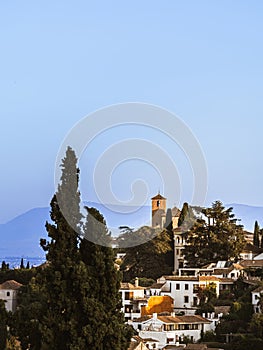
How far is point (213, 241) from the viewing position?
1368 inches

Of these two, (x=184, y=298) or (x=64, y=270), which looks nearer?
(x=64, y=270)

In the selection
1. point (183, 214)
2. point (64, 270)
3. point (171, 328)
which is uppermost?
point (183, 214)

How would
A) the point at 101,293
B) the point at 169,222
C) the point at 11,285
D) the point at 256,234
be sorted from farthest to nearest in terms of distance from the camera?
the point at 256,234, the point at 169,222, the point at 11,285, the point at 101,293

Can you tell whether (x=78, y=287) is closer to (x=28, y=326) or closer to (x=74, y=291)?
(x=74, y=291)

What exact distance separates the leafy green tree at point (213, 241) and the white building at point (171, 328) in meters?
7.75

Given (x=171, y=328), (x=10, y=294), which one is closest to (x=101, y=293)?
(x=171, y=328)

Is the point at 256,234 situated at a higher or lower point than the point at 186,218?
lower

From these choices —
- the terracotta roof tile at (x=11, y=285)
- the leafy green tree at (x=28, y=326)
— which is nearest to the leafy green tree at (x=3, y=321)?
the leafy green tree at (x=28, y=326)

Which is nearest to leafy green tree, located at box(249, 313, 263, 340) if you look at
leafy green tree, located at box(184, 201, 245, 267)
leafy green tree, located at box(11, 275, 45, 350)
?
leafy green tree, located at box(184, 201, 245, 267)

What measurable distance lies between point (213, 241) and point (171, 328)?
8813 mm

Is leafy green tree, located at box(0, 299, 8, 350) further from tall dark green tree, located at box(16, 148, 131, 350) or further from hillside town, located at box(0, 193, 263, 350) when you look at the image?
hillside town, located at box(0, 193, 263, 350)

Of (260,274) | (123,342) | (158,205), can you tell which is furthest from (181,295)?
(123,342)

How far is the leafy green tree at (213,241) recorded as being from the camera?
34.9 metres

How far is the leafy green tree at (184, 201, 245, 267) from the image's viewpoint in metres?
34.9
